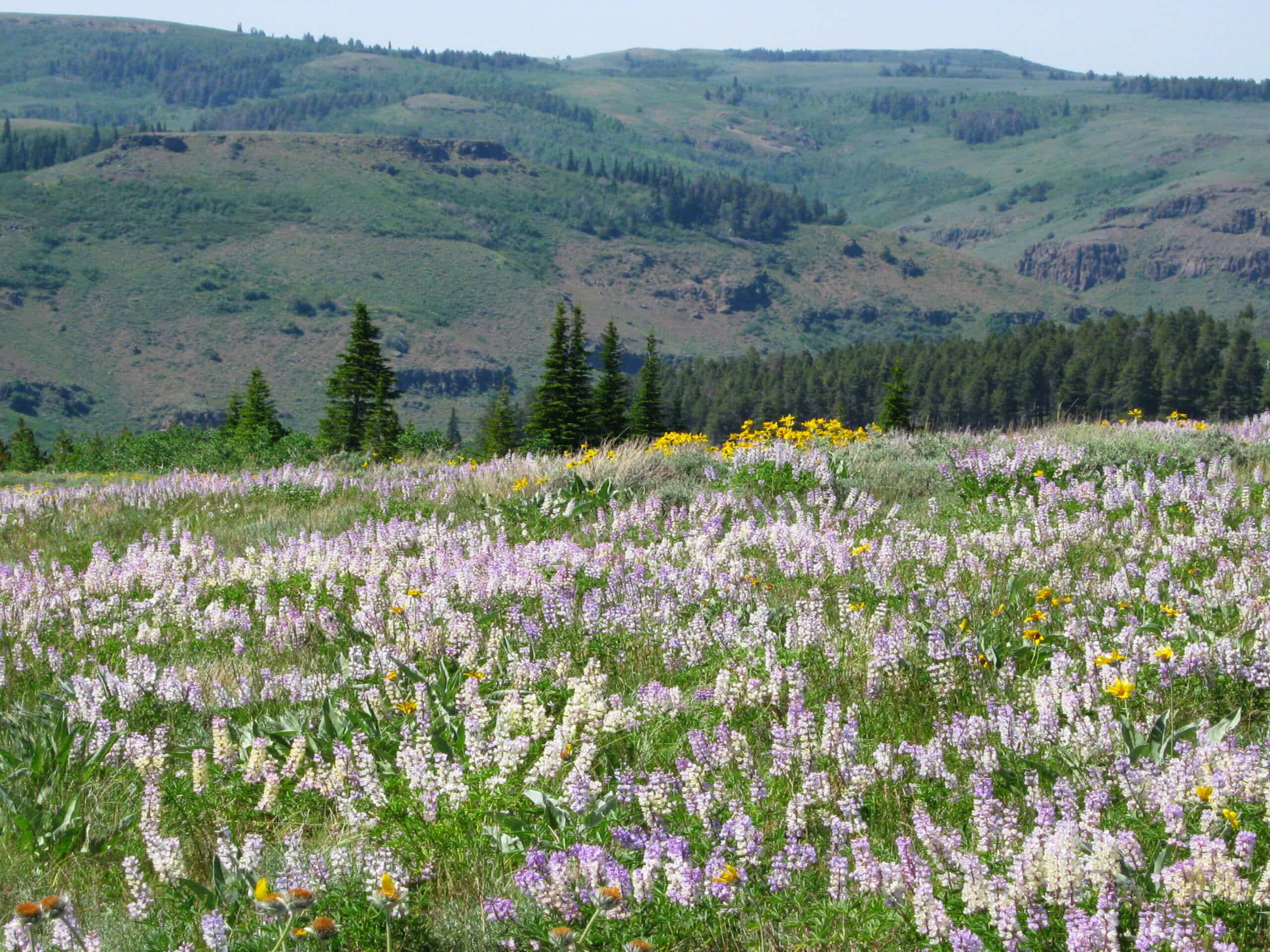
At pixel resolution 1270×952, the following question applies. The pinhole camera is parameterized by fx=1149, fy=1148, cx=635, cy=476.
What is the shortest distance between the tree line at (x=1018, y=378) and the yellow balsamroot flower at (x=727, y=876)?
12707 cm

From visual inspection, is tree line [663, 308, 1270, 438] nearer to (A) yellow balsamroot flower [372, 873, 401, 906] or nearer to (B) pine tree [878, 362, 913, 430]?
(B) pine tree [878, 362, 913, 430]

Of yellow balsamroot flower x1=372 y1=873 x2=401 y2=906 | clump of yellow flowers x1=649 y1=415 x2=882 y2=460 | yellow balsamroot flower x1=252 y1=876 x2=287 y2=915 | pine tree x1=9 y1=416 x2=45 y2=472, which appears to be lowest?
pine tree x1=9 y1=416 x2=45 y2=472

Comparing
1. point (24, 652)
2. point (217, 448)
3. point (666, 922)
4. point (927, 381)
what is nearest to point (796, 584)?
point (666, 922)

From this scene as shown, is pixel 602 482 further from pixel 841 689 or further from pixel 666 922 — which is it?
pixel 666 922

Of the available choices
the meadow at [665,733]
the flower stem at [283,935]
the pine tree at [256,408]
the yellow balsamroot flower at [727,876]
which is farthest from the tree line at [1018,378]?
the flower stem at [283,935]

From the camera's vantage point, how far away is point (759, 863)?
400cm

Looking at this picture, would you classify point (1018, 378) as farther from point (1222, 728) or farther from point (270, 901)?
point (270, 901)

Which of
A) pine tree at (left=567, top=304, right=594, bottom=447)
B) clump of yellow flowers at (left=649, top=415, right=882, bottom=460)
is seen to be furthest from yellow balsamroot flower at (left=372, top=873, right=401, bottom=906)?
pine tree at (left=567, top=304, right=594, bottom=447)

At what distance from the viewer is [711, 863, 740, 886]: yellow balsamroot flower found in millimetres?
3689

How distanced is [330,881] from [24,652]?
14.1 feet

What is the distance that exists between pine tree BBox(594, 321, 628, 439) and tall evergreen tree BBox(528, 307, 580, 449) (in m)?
1.68

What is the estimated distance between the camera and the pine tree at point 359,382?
4950 centimetres

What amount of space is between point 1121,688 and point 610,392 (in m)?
49.8

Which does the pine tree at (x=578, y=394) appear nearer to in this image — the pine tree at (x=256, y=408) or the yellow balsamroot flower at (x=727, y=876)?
the pine tree at (x=256, y=408)
